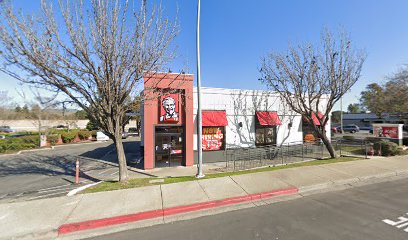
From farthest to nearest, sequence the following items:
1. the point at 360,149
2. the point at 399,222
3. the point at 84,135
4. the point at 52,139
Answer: the point at 84,135
the point at 52,139
the point at 360,149
the point at 399,222

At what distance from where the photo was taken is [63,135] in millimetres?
28172

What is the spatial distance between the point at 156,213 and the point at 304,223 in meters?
3.76

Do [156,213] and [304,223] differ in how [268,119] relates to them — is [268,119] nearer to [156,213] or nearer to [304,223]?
[304,223]

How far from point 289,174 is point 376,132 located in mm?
15796

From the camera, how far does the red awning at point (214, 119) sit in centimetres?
1280

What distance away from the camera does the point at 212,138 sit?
44.7ft

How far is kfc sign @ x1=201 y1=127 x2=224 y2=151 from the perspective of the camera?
1341 centimetres

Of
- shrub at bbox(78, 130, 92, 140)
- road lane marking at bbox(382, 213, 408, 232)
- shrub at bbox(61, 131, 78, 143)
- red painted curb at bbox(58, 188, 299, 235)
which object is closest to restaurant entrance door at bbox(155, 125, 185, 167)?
red painted curb at bbox(58, 188, 299, 235)

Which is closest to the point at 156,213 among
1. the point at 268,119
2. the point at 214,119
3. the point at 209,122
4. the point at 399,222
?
the point at 399,222

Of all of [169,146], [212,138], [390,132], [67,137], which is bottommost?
[67,137]

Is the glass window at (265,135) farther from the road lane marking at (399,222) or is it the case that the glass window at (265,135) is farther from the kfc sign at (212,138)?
the road lane marking at (399,222)

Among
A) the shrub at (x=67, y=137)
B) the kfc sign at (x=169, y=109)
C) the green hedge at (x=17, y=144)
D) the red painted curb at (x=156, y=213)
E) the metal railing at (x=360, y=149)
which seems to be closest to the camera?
the red painted curb at (x=156, y=213)

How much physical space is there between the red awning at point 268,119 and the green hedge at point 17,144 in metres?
25.1

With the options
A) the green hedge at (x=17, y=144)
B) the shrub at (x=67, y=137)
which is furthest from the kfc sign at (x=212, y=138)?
the shrub at (x=67, y=137)
